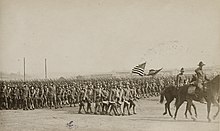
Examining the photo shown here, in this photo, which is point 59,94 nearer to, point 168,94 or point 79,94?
point 79,94

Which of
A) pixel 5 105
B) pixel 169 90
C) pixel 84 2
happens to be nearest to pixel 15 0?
pixel 84 2

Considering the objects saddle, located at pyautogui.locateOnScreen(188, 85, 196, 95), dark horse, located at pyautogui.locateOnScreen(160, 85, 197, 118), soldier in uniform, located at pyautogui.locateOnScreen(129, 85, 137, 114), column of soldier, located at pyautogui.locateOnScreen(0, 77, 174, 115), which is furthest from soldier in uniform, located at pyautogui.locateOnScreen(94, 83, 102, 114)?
saddle, located at pyautogui.locateOnScreen(188, 85, 196, 95)

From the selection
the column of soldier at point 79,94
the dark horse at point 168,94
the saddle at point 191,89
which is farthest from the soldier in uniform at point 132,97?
the saddle at point 191,89

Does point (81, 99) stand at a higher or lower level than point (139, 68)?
lower

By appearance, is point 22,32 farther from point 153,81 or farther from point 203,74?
point 203,74

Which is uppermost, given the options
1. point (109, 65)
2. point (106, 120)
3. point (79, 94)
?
point (109, 65)

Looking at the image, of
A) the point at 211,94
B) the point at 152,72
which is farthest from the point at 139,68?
the point at 211,94

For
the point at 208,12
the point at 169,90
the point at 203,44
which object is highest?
the point at 208,12
